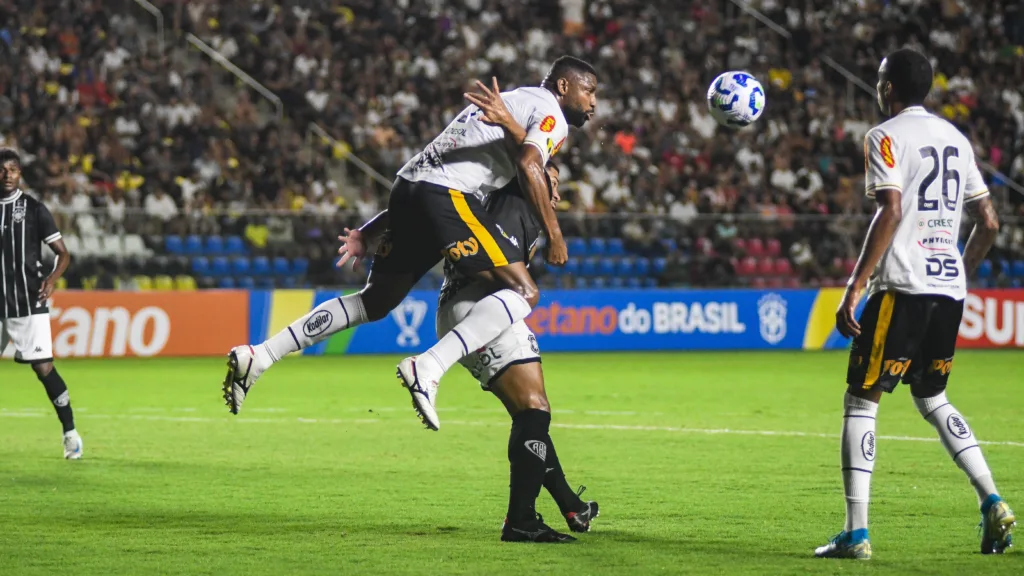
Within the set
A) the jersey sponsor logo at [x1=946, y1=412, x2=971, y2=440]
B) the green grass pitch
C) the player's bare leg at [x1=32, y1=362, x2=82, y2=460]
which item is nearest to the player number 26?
the jersey sponsor logo at [x1=946, y1=412, x2=971, y2=440]

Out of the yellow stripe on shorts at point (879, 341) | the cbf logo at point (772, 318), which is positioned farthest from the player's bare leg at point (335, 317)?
the cbf logo at point (772, 318)

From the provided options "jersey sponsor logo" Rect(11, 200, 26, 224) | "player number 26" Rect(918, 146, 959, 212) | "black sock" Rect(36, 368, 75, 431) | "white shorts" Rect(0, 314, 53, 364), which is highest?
"player number 26" Rect(918, 146, 959, 212)

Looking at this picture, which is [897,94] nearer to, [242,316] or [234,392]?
[234,392]

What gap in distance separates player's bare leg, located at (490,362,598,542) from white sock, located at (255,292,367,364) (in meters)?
0.87

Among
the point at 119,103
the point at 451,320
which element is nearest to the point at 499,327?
the point at 451,320

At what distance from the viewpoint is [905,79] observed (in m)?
6.26

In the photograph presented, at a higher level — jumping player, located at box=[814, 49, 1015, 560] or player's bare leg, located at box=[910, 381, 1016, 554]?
jumping player, located at box=[814, 49, 1015, 560]

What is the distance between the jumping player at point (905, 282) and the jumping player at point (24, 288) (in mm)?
6322

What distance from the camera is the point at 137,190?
22.8 meters

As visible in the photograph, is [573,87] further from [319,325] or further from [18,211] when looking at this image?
[18,211]

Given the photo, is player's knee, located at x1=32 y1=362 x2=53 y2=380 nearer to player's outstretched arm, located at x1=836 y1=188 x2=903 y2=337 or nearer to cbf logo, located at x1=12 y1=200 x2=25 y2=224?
cbf logo, located at x1=12 y1=200 x2=25 y2=224

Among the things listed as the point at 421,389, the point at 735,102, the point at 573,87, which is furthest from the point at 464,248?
the point at 735,102

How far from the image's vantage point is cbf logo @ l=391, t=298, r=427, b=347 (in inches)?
913

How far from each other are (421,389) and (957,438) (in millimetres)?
2424
